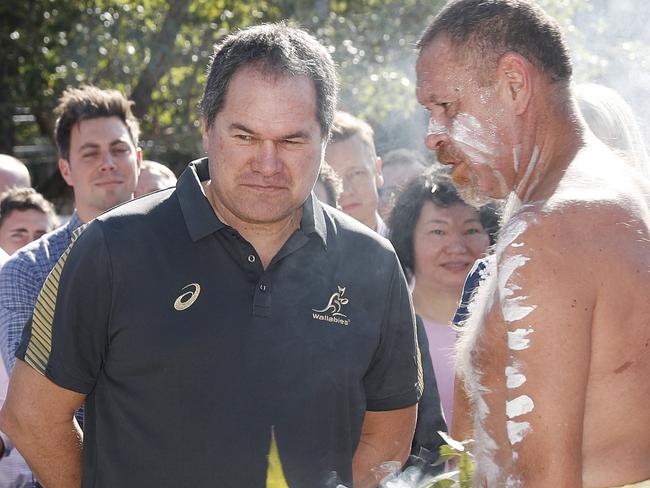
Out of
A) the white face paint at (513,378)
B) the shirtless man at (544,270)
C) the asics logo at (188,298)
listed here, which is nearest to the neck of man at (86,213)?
the asics logo at (188,298)

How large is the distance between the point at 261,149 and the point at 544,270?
1.12 meters

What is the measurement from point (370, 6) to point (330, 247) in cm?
708

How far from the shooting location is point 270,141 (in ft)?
9.06

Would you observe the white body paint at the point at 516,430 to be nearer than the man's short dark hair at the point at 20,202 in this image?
Yes

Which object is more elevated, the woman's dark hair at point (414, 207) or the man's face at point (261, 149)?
the man's face at point (261, 149)

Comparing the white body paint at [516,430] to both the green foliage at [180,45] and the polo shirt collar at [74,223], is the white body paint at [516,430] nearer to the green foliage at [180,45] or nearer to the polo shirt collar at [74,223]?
the polo shirt collar at [74,223]

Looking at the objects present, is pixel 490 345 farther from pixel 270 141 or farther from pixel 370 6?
pixel 370 6

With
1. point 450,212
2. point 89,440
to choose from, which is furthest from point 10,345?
point 450,212

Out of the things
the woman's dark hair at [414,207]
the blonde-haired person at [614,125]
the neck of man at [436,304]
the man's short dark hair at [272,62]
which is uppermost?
the man's short dark hair at [272,62]

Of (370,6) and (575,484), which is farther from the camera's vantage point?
(370,6)

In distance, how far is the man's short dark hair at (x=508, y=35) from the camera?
226 cm

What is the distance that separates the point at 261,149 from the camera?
2.76 m

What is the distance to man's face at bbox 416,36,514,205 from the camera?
2273mm

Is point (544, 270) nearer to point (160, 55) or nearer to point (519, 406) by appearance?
point (519, 406)
